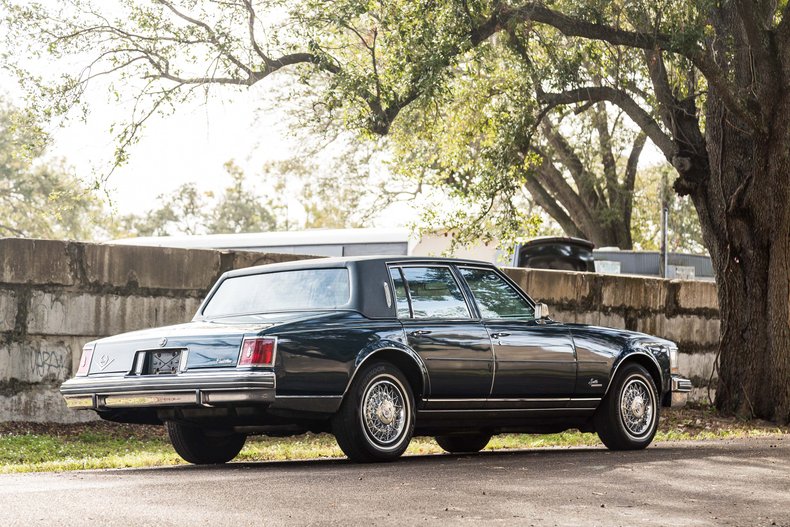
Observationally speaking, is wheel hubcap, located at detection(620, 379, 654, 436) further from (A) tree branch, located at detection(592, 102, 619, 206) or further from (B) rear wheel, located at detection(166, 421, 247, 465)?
(A) tree branch, located at detection(592, 102, 619, 206)

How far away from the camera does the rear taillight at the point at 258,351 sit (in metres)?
8.80

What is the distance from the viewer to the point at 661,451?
11.3 m

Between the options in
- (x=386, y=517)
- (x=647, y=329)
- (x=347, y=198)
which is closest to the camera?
(x=386, y=517)

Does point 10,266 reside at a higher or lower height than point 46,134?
lower

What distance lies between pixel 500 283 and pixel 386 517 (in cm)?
478

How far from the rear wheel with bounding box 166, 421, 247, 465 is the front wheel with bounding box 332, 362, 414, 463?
3.66ft

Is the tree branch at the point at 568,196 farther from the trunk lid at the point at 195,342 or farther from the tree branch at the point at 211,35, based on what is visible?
the trunk lid at the point at 195,342

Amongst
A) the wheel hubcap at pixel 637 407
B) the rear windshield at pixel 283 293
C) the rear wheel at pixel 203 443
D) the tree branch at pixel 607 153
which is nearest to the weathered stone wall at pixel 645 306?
the wheel hubcap at pixel 637 407

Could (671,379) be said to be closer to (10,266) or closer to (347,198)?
(10,266)

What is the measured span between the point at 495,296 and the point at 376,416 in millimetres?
1928

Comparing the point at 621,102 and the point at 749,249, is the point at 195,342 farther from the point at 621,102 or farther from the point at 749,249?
the point at 621,102

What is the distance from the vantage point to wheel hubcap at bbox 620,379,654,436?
11.4m

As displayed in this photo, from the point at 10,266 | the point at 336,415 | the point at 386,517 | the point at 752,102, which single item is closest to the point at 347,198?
the point at 752,102

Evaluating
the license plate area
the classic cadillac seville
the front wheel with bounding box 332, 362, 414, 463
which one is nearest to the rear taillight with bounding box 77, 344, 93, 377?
the classic cadillac seville
